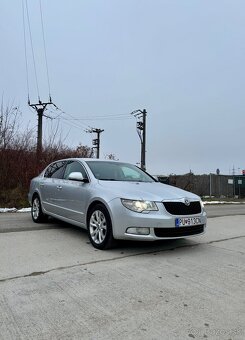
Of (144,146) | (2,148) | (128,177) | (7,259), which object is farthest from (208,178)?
(7,259)

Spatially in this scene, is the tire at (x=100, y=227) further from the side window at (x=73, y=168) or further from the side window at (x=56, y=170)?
the side window at (x=56, y=170)

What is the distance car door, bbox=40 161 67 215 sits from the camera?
25.9 ft

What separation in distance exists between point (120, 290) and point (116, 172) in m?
3.35

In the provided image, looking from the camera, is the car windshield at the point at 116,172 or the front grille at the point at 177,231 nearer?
the front grille at the point at 177,231

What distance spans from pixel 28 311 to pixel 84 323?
62 cm

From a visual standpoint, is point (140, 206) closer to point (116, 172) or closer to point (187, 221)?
point (187, 221)

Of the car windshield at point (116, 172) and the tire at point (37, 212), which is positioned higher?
the car windshield at point (116, 172)

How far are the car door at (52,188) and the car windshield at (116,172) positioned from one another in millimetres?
951

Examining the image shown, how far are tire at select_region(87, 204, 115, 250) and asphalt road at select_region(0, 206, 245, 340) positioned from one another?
167mm

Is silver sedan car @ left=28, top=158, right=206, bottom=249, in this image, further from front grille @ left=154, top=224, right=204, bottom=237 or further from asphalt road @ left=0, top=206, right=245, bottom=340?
asphalt road @ left=0, top=206, right=245, bottom=340

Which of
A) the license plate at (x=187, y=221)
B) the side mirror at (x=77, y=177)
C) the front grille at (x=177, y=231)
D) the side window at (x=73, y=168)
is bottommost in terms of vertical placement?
the front grille at (x=177, y=231)

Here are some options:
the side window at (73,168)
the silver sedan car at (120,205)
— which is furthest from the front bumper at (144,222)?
the side window at (73,168)

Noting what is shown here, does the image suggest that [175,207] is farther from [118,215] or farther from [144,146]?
[144,146]

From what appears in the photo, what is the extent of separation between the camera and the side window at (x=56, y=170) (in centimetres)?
823
